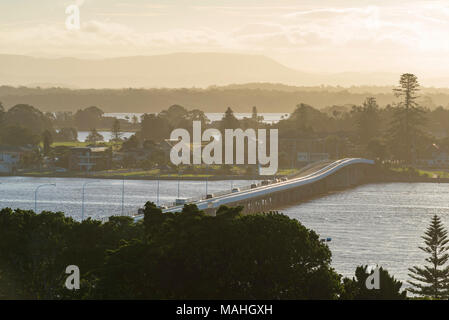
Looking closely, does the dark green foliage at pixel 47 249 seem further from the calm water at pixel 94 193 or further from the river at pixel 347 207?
the calm water at pixel 94 193

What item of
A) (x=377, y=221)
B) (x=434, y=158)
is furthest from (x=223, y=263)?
(x=434, y=158)

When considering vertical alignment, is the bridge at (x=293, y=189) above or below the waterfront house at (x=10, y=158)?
below

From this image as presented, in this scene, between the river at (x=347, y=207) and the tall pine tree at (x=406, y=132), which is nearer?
the river at (x=347, y=207)

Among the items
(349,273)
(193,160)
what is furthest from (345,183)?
(349,273)

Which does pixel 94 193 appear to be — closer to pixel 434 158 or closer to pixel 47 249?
pixel 434 158

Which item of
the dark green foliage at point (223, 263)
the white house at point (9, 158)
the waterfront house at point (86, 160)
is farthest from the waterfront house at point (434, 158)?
the dark green foliage at point (223, 263)

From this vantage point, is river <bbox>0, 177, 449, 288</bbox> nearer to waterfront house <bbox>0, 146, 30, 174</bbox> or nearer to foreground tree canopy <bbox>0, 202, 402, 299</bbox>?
waterfront house <bbox>0, 146, 30, 174</bbox>

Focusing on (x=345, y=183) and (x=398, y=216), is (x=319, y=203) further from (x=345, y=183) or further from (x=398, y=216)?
(x=345, y=183)
